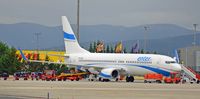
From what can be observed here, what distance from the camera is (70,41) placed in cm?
8244

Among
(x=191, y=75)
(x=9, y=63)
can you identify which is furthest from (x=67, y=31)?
(x=9, y=63)

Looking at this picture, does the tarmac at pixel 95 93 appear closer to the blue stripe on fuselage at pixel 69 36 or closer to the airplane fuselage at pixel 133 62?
the airplane fuselage at pixel 133 62

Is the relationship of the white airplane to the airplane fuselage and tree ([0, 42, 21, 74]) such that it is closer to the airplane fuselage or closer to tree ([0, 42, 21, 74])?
the airplane fuselage

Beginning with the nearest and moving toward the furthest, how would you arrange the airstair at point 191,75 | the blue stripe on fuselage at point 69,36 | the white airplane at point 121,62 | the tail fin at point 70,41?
the white airplane at point 121,62 < the airstair at point 191,75 < the tail fin at point 70,41 < the blue stripe on fuselage at point 69,36

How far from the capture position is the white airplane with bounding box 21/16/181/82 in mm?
68062

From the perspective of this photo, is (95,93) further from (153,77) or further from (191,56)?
(191,56)

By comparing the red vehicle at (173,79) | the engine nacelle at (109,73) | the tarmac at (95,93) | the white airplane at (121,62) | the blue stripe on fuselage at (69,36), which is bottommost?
the tarmac at (95,93)

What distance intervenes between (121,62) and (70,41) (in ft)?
42.2

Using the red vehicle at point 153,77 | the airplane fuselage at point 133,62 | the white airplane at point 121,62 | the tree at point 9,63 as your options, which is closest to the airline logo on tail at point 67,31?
the white airplane at point 121,62

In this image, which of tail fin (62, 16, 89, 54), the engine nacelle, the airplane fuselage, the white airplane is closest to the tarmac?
the airplane fuselage

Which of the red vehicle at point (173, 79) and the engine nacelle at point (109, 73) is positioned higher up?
the engine nacelle at point (109, 73)

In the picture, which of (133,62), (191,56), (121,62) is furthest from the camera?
(191,56)

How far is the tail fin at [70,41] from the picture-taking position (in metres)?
81.6

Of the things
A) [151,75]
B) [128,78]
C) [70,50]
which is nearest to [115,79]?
[128,78]
